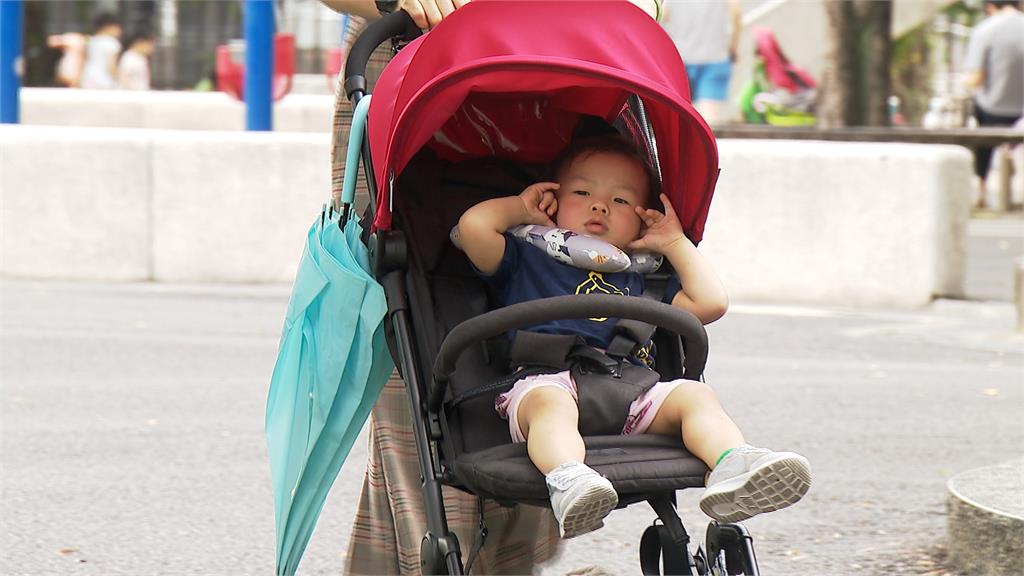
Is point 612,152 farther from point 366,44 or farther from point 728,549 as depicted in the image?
point 728,549

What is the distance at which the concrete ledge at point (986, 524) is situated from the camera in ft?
14.8

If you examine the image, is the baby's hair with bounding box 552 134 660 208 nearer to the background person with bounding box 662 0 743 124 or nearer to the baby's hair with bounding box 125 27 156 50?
the background person with bounding box 662 0 743 124

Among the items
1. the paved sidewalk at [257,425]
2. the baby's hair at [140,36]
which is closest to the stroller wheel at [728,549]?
the paved sidewalk at [257,425]

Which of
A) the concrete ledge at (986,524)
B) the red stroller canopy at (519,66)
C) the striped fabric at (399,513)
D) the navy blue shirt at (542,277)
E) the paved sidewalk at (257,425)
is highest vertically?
the red stroller canopy at (519,66)

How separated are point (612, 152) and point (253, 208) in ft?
20.4

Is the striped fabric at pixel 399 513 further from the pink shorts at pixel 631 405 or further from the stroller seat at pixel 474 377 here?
the pink shorts at pixel 631 405

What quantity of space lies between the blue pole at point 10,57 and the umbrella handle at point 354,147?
8.72 meters

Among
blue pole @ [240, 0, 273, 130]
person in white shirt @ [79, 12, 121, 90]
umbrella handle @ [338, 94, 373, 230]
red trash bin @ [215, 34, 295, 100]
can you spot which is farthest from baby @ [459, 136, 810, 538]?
person in white shirt @ [79, 12, 121, 90]

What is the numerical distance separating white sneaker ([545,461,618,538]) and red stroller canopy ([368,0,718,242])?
2.41ft

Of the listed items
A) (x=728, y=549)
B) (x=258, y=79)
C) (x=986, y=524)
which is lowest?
(x=986, y=524)

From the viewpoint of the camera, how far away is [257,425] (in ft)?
21.5

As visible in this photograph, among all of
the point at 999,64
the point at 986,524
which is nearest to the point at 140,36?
the point at 999,64

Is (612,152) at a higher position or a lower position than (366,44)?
lower

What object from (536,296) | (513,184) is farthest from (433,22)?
(536,296)
